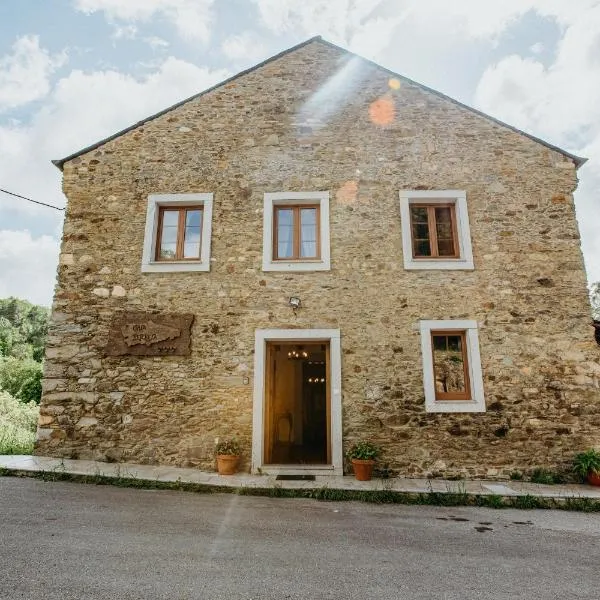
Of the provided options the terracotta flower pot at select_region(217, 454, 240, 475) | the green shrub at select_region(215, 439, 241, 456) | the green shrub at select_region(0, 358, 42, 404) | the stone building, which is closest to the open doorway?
the stone building

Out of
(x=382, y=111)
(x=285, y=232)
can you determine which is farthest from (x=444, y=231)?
(x=285, y=232)

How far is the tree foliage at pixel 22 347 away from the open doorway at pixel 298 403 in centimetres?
1378

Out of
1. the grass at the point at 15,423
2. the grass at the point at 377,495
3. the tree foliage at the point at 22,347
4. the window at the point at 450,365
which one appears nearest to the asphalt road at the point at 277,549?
the grass at the point at 377,495

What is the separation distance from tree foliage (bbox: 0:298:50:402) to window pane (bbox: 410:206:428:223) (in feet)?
59.4

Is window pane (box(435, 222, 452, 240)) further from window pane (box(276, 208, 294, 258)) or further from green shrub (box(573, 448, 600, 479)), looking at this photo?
green shrub (box(573, 448, 600, 479))

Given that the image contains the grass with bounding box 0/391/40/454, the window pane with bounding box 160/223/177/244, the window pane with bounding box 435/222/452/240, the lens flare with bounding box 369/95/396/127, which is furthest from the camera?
the grass with bounding box 0/391/40/454

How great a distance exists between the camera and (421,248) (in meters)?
7.62

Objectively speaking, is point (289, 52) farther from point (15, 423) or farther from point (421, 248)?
point (15, 423)

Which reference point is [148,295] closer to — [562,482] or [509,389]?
[509,389]

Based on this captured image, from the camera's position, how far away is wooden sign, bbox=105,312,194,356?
7172 millimetres

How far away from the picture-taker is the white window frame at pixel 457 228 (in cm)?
733

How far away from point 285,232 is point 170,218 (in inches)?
90.8

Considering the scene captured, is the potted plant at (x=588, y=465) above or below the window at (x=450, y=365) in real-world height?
below

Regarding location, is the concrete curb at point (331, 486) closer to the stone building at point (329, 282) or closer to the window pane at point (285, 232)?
the stone building at point (329, 282)
